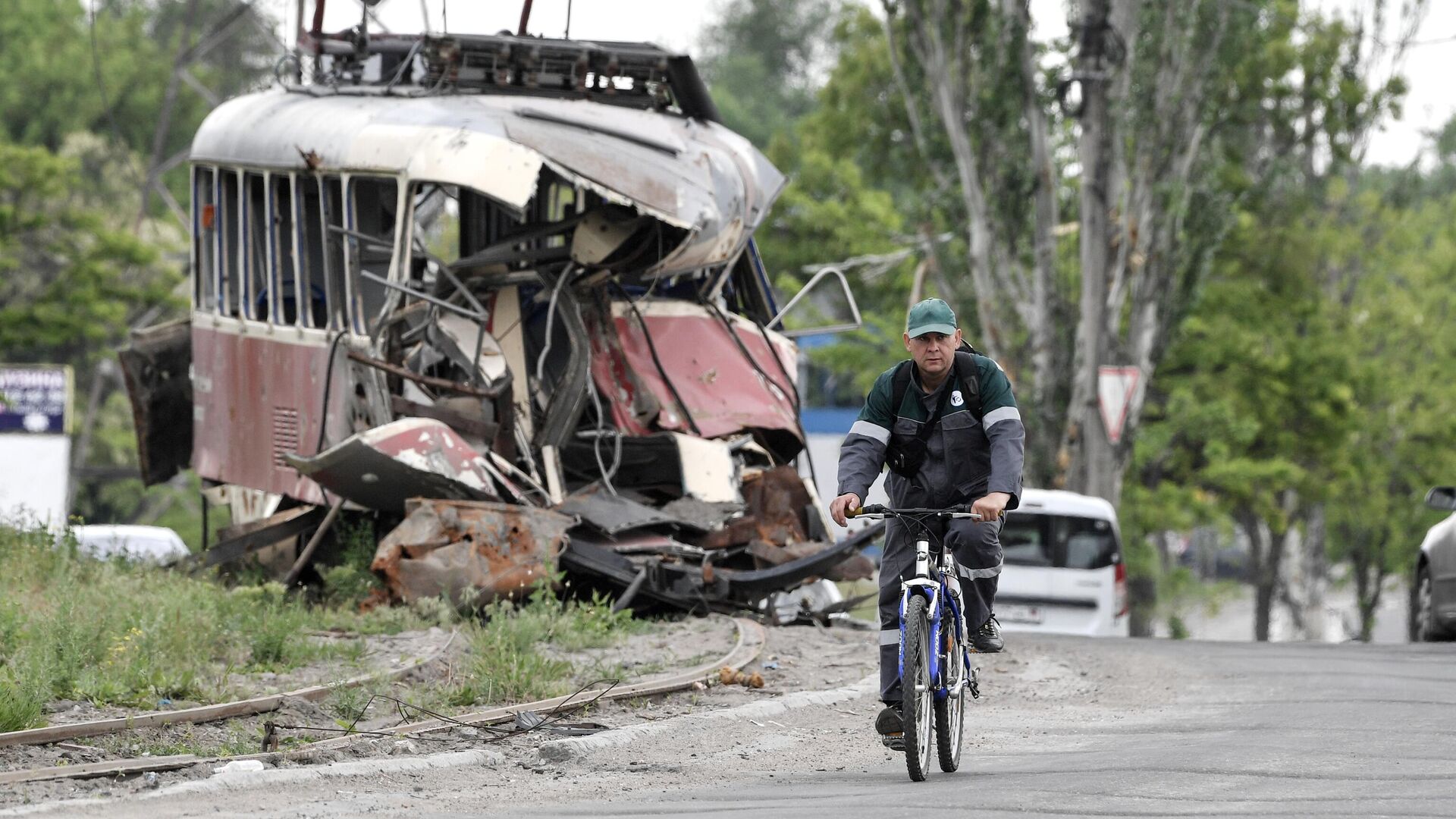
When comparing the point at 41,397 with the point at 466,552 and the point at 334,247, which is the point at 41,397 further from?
the point at 466,552

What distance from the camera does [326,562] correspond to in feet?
50.9

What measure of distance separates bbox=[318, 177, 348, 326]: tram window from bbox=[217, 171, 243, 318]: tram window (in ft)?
6.89

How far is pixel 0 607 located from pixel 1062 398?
18.9 m

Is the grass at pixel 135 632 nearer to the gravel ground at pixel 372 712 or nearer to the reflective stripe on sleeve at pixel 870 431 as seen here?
the gravel ground at pixel 372 712

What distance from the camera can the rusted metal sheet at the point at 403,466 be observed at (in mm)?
13570

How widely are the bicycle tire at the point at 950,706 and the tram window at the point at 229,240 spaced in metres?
10.2

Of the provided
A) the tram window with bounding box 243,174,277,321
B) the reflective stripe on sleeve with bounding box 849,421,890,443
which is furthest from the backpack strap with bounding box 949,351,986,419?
the tram window with bounding box 243,174,277,321

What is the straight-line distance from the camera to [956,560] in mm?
8711

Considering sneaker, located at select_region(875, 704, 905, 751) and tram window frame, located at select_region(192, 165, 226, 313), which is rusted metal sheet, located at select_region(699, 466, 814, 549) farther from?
sneaker, located at select_region(875, 704, 905, 751)

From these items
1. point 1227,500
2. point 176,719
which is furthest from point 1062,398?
point 176,719

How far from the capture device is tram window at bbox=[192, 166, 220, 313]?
17.7m

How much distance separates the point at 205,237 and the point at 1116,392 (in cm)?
1205

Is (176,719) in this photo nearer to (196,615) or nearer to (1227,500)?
(196,615)

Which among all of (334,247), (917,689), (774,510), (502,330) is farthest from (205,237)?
(917,689)
